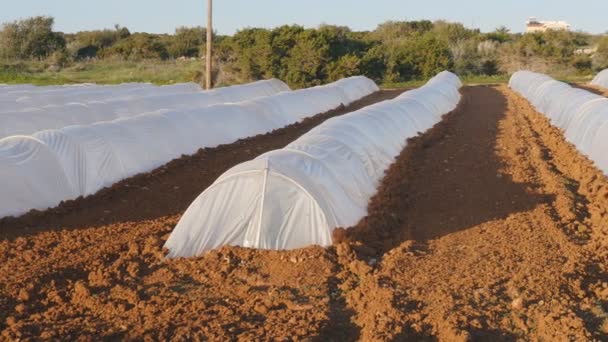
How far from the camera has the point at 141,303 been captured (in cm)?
638

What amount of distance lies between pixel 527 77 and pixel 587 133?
19100 mm

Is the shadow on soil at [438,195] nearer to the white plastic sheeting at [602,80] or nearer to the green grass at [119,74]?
the white plastic sheeting at [602,80]

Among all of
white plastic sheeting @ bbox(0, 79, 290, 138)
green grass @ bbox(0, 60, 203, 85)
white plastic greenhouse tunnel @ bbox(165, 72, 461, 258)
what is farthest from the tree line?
white plastic greenhouse tunnel @ bbox(165, 72, 461, 258)

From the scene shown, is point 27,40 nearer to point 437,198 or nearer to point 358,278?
point 437,198

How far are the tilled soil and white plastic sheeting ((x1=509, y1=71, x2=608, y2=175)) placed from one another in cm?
321

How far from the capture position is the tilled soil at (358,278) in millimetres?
5824

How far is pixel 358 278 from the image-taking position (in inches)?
278

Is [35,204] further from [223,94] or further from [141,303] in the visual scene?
[223,94]

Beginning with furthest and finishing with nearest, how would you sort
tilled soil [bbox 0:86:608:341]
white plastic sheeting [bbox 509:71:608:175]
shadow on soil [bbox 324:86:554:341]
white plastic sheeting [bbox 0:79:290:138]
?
white plastic sheeting [bbox 0:79:290:138] < white plastic sheeting [bbox 509:71:608:175] < shadow on soil [bbox 324:86:554:341] < tilled soil [bbox 0:86:608:341]

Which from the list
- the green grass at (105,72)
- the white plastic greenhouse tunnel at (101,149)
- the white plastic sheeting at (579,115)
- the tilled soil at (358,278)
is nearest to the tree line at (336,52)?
the green grass at (105,72)

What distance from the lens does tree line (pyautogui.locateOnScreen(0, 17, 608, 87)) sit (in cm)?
3972

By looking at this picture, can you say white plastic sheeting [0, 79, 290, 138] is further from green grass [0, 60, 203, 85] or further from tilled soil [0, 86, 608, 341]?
green grass [0, 60, 203, 85]

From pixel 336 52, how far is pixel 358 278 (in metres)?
35.6

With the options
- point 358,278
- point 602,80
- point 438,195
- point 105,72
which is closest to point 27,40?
point 105,72
